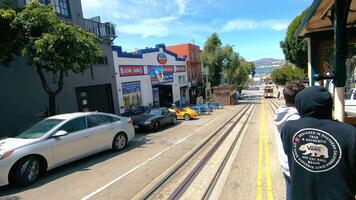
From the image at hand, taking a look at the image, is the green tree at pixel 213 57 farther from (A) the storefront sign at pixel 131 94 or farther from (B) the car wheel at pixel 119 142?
(B) the car wheel at pixel 119 142

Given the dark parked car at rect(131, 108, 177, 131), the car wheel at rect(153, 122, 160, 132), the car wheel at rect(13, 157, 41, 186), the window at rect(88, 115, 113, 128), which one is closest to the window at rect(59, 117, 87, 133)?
the window at rect(88, 115, 113, 128)

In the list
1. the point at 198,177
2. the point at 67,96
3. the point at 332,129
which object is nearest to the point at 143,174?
the point at 198,177

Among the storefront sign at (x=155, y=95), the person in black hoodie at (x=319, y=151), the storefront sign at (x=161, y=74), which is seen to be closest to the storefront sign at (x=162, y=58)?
the storefront sign at (x=161, y=74)

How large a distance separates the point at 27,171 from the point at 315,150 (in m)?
6.29

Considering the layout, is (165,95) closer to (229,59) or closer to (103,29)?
(103,29)

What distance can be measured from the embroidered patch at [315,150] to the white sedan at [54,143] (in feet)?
19.8

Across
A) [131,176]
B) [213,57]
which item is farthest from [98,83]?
[213,57]

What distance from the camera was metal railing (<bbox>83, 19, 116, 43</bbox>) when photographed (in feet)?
56.6

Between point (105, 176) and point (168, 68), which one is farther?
point (168, 68)

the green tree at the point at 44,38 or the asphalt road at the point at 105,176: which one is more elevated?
the green tree at the point at 44,38

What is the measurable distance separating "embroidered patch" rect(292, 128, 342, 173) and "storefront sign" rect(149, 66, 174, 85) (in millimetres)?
25810

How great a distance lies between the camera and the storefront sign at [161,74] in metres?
28.1

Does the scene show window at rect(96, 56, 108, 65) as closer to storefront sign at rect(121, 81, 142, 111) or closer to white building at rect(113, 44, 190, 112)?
white building at rect(113, 44, 190, 112)

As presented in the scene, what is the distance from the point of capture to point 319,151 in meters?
2.07
